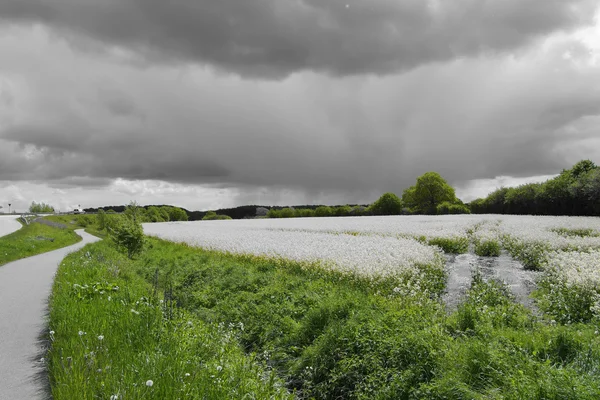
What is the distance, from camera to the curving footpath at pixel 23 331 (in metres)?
5.98

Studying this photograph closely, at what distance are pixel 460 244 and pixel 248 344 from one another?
64.4ft

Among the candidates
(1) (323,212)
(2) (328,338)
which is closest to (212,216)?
(1) (323,212)

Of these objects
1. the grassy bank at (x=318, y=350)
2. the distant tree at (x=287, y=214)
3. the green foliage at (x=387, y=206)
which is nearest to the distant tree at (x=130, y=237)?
the grassy bank at (x=318, y=350)

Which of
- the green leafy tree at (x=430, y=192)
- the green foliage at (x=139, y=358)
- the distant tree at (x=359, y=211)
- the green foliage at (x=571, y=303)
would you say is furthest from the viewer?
the green leafy tree at (x=430, y=192)

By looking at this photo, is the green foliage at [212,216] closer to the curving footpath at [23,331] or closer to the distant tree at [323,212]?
the distant tree at [323,212]

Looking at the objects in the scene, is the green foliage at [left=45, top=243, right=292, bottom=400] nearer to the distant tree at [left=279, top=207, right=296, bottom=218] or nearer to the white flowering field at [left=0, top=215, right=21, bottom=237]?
the white flowering field at [left=0, top=215, right=21, bottom=237]

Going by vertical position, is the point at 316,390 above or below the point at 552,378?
below

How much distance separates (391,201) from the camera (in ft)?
331

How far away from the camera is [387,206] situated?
100m

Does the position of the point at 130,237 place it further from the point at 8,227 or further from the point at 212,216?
the point at 212,216

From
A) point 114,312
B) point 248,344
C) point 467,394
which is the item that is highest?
point 114,312

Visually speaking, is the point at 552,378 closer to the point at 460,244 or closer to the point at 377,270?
the point at 377,270

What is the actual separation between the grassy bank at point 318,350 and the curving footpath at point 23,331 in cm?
39

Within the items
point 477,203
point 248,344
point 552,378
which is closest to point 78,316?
point 248,344
